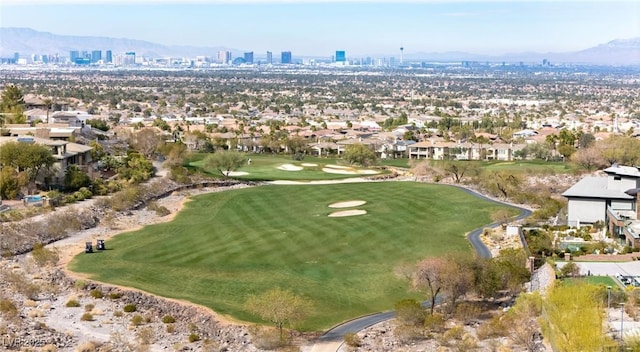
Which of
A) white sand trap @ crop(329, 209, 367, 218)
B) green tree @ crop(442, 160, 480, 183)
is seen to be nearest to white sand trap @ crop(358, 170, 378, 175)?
green tree @ crop(442, 160, 480, 183)

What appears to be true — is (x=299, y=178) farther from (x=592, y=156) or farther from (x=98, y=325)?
(x=98, y=325)

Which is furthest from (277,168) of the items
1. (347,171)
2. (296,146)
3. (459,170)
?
(459,170)

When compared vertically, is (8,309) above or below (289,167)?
above

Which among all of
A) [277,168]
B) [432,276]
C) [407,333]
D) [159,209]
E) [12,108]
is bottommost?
[277,168]

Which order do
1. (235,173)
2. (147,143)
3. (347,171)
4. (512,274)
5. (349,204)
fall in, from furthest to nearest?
1. (347,171)
2. (147,143)
3. (235,173)
4. (349,204)
5. (512,274)

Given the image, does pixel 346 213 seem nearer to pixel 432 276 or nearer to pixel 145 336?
pixel 432 276

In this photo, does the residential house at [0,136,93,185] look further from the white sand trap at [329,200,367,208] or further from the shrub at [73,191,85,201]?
the white sand trap at [329,200,367,208]
